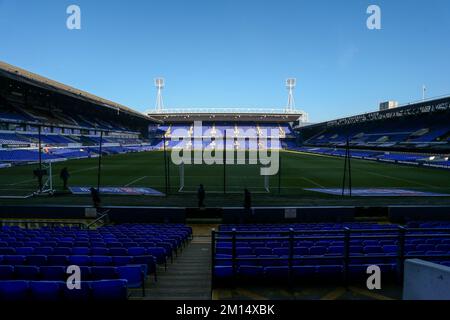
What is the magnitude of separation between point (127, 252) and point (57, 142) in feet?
203

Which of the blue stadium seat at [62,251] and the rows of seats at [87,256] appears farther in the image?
the blue stadium seat at [62,251]

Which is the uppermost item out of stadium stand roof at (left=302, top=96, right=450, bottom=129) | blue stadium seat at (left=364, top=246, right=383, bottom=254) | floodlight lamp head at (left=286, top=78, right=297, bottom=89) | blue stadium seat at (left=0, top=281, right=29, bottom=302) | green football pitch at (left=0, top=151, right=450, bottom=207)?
floodlight lamp head at (left=286, top=78, right=297, bottom=89)

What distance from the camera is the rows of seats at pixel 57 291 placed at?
182 inches

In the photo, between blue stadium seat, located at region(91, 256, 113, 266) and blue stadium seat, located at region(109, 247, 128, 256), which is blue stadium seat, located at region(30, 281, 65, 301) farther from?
blue stadium seat, located at region(109, 247, 128, 256)

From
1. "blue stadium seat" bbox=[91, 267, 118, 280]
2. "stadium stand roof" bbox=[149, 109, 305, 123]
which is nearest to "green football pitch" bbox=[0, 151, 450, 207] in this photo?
"blue stadium seat" bbox=[91, 267, 118, 280]


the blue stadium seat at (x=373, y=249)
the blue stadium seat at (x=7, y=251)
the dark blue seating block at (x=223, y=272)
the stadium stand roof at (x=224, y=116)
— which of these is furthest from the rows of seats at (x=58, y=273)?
the stadium stand roof at (x=224, y=116)

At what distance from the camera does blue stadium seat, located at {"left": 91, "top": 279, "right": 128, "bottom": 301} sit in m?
4.76

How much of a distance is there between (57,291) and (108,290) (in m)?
0.79

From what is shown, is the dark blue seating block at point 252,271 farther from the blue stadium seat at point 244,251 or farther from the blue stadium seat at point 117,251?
the blue stadium seat at point 117,251

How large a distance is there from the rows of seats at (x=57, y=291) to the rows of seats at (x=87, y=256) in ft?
0.09

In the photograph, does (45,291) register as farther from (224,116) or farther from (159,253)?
(224,116)

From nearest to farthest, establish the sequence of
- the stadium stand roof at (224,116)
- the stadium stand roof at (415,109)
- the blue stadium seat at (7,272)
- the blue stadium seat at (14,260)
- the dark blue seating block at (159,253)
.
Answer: the blue stadium seat at (7,272), the blue stadium seat at (14,260), the dark blue seating block at (159,253), the stadium stand roof at (415,109), the stadium stand roof at (224,116)

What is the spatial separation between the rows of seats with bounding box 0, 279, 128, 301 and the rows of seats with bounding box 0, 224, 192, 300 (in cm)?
3
